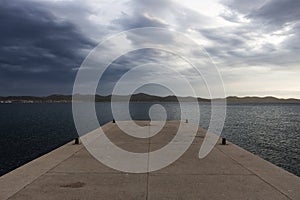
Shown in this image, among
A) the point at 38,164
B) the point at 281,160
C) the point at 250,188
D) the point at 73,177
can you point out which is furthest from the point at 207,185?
the point at 281,160

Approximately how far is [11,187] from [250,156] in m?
8.57

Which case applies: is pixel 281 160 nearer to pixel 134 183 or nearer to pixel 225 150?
pixel 225 150

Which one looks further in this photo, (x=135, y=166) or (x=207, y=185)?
→ (x=135, y=166)

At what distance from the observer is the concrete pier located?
680 cm

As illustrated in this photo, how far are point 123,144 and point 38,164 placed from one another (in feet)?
16.9

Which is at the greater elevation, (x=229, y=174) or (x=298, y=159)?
(x=229, y=174)

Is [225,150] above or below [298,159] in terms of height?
above

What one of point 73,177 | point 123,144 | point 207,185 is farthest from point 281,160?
point 73,177

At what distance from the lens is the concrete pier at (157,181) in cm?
680

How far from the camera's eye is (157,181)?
790cm

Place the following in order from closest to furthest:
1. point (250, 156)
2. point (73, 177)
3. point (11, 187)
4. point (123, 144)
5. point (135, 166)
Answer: point (11, 187)
point (73, 177)
point (135, 166)
point (250, 156)
point (123, 144)

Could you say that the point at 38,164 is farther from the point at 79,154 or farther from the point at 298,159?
the point at 298,159

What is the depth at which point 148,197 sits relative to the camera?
6594 mm

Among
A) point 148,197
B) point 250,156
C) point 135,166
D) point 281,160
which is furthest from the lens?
point 281,160
